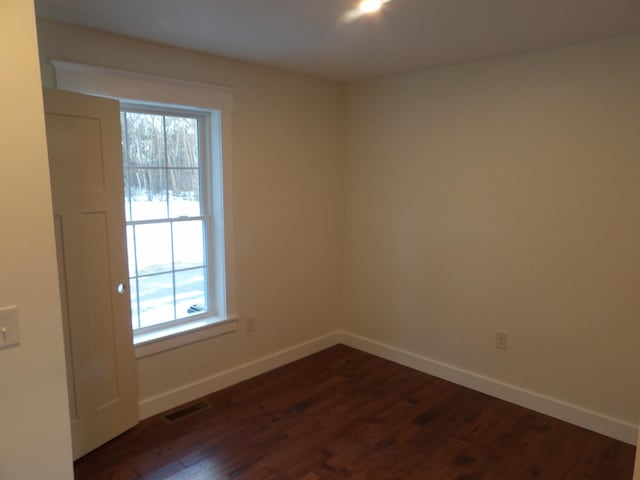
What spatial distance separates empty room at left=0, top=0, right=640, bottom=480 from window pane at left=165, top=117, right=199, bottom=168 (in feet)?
0.05

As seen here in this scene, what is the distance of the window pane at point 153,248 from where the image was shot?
283 cm

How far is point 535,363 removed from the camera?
2.96 m

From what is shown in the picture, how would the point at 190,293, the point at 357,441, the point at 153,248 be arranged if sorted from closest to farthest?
the point at 357,441, the point at 153,248, the point at 190,293

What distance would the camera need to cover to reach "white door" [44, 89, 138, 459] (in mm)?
2236

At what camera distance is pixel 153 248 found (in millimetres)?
2902

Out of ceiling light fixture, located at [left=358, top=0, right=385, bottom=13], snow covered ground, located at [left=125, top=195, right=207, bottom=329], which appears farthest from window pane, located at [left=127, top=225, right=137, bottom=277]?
ceiling light fixture, located at [left=358, top=0, right=385, bottom=13]

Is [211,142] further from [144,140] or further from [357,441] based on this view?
[357,441]

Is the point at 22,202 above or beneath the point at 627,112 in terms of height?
beneath

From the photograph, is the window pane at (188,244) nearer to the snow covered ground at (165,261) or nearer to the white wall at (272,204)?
the snow covered ground at (165,261)

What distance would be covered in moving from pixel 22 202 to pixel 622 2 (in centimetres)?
255

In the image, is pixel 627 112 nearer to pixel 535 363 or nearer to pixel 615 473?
pixel 535 363

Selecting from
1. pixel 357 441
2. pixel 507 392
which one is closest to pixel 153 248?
pixel 357 441

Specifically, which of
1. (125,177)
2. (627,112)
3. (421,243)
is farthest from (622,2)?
(125,177)

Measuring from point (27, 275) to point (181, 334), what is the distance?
Result: 1701 mm
